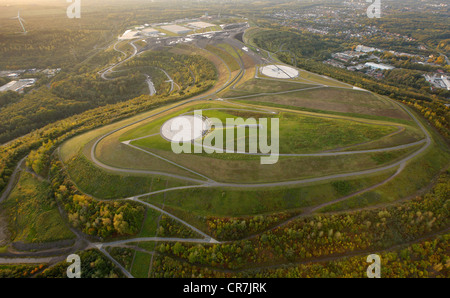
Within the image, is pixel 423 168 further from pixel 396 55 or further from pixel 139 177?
pixel 396 55

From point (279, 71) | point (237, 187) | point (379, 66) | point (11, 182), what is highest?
point (379, 66)

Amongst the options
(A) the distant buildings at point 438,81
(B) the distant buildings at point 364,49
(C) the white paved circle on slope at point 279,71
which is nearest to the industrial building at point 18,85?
(C) the white paved circle on slope at point 279,71

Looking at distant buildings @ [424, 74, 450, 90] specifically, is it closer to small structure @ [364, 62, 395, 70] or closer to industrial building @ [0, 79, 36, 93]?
small structure @ [364, 62, 395, 70]

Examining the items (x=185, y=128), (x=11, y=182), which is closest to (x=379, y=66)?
(x=185, y=128)

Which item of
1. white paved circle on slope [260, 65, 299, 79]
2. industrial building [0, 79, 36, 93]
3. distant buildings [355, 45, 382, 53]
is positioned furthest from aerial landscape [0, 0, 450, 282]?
distant buildings [355, 45, 382, 53]

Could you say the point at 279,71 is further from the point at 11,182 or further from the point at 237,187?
the point at 11,182

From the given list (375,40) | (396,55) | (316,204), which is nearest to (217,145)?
(316,204)

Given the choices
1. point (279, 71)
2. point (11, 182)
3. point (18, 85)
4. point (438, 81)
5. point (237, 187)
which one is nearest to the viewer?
point (237, 187)
